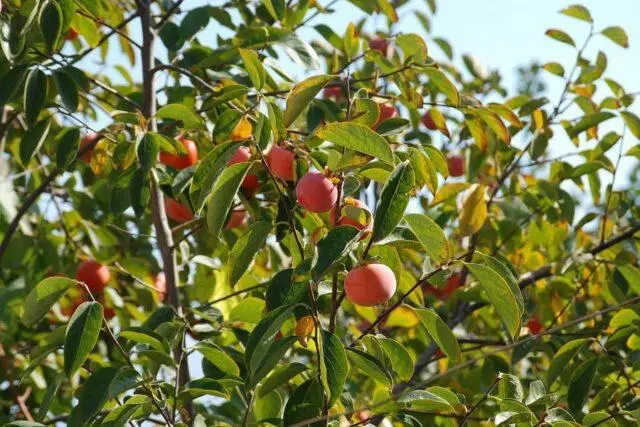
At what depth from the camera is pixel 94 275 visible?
8.27 feet

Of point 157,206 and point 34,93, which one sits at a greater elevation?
point 34,93

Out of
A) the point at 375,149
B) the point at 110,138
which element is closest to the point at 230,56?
the point at 110,138

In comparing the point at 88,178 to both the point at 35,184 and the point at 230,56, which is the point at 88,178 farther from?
the point at 230,56

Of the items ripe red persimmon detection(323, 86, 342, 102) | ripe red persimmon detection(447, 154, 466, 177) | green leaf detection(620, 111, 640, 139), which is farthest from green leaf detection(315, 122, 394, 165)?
ripe red persimmon detection(447, 154, 466, 177)

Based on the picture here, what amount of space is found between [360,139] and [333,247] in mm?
201

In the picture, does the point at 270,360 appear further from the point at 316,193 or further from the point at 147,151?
the point at 147,151

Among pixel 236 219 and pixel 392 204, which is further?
pixel 236 219

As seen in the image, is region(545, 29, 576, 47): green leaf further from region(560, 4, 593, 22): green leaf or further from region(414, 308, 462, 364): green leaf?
region(414, 308, 462, 364): green leaf

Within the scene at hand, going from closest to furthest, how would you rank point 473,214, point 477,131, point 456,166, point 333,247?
point 333,247 < point 473,214 < point 477,131 < point 456,166

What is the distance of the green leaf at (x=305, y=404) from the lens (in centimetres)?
152

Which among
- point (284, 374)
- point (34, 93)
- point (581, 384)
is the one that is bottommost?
point (581, 384)

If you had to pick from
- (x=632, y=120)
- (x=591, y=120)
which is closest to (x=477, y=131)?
(x=591, y=120)

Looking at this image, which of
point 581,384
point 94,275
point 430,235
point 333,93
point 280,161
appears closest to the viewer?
point 430,235

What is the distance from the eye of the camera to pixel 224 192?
156 cm
